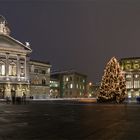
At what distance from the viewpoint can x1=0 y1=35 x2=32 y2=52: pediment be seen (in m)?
120

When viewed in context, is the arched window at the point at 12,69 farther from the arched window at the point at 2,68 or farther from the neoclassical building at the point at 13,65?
the arched window at the point at 2,68

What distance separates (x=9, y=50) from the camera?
4751 inches

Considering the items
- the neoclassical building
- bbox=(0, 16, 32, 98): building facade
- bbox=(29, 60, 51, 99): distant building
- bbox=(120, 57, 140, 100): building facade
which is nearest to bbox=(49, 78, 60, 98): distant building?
bbox=(29, 60, 51, 99): distant building

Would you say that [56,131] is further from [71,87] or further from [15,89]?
[71,87]

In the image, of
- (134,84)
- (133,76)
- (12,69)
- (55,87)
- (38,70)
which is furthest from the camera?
(134,84)

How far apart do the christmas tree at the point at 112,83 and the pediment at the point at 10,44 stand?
5664cm

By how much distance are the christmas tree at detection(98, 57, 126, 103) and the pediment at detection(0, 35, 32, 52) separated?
186 ft

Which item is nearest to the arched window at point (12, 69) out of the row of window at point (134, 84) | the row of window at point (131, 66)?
the row of window at point (131, 66)

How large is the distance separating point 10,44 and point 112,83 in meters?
60.1

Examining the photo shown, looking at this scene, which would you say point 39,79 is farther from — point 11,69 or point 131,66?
point 131,66

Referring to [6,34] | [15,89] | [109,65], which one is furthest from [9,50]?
[109,65]

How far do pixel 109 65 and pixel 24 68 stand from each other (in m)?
59.3

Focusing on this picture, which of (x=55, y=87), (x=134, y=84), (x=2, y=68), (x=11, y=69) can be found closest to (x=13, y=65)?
(x=11, y=69)

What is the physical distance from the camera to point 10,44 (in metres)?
122
